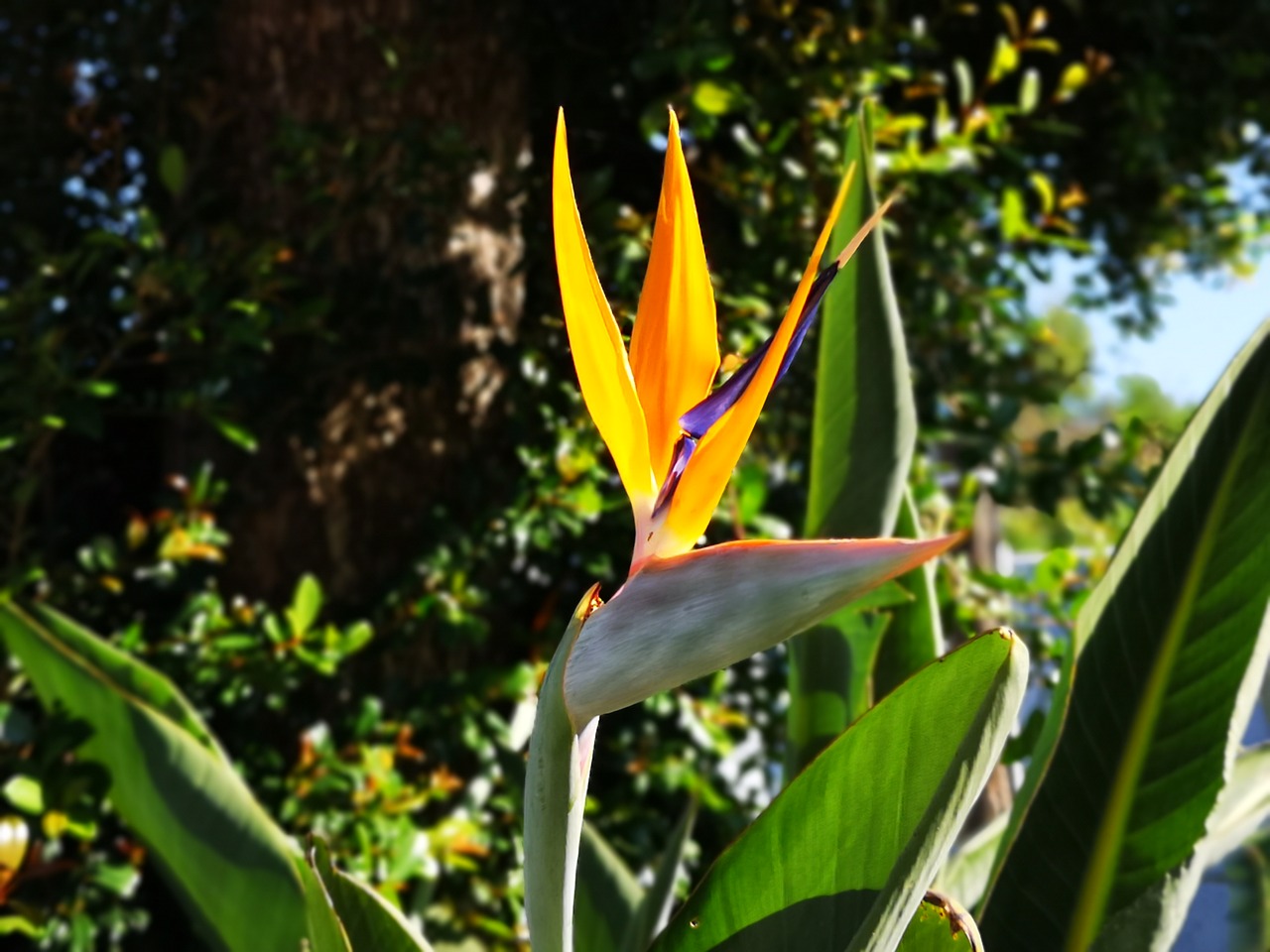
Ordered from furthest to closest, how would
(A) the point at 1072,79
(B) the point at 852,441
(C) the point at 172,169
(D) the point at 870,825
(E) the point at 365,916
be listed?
(A) the point at 1072,79, (C) the point at 172,169, (B) the point at 852,441, (E) the point at 365,916, (D) the point at 870,825

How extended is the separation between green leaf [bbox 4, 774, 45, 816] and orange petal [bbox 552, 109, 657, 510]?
74 centimetres

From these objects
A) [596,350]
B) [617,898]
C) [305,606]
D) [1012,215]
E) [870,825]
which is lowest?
[617,898]

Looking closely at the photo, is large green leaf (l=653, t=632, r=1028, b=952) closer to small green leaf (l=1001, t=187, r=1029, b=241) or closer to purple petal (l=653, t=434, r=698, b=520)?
purple petal (l=653, t=434, r=698, b=520)

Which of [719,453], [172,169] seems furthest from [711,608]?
[172,169]

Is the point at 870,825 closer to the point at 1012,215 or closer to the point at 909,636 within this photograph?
the point at 909,636

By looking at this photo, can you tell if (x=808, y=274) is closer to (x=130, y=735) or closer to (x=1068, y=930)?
(x=1068, y=930)

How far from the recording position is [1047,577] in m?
1.27

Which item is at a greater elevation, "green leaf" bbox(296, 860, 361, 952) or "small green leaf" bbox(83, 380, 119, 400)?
"small green leaf" bbox(83, 380, 119, 400)

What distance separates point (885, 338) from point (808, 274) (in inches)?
→ 16.3

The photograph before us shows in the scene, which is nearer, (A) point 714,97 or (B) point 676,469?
(B) point 676,469

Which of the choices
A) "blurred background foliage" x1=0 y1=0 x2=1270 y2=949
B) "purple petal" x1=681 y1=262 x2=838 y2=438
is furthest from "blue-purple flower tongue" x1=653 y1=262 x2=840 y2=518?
"blurred background foliage" x1=0 y1=0 x2=1270 y2=949

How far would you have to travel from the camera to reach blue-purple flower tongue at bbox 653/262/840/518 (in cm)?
41

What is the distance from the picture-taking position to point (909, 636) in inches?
34.5

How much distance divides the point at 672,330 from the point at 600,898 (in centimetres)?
58
